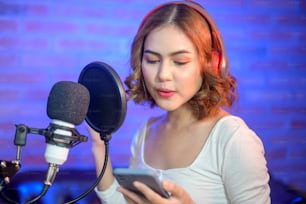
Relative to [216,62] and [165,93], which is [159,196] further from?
[216,62]

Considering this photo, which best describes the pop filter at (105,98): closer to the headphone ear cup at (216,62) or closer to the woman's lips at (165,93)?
the woman's lips at (165,93)

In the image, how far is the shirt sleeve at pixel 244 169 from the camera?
3.11ft

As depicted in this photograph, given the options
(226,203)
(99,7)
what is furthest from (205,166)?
(99,7)

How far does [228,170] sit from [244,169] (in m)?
0.04

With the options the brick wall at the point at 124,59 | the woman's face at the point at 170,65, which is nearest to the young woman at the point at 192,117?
the woman's face at the point at 170,65

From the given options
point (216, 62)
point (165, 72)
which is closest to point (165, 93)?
point (165, 72)

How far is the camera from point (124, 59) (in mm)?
1180

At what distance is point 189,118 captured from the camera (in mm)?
1131

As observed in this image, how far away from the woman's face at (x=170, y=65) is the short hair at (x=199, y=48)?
0.02 meters

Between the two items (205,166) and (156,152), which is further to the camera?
(156,152)

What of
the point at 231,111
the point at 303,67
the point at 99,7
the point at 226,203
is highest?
the point at 99,7

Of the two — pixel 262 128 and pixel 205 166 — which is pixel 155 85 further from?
pixel 262 128

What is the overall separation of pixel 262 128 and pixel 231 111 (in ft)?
0.37

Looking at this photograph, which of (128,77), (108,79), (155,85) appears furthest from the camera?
(128,77)
